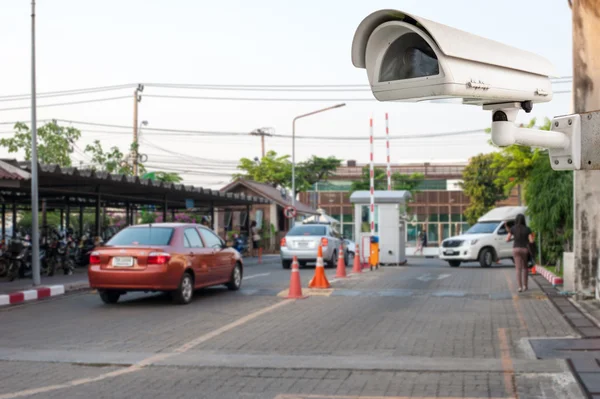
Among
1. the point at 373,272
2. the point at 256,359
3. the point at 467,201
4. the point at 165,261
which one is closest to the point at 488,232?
the point at 373,272

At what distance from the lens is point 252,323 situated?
1212cm

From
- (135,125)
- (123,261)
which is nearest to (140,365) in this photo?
(123,261)

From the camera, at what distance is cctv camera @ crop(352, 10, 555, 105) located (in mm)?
3617

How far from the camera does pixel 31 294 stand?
16.5m

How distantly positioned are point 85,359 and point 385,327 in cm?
450

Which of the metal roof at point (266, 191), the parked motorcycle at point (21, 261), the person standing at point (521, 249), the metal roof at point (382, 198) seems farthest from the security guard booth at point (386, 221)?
the metal roof at point (266, 191)

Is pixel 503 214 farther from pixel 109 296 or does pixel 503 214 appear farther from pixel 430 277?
pixel 109 296

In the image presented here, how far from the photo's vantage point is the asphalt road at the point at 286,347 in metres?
7.45

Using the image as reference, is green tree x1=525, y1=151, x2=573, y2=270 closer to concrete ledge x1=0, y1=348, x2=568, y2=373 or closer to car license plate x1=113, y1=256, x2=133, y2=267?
car license plate x1=113, y1=256, x2=133, y2=267

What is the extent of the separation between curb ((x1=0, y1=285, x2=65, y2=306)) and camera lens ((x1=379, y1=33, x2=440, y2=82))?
13150 millimetres

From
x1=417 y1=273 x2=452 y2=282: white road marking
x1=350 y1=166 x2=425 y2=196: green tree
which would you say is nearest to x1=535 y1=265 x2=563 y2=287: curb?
x1=417 y1=273 x2=452 y2=282: white road marking

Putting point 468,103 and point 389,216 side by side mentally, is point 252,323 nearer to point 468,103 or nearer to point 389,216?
point 468,103

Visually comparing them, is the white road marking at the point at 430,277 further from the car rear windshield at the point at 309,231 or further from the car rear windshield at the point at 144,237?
the car rear windshield at the point at 144,237

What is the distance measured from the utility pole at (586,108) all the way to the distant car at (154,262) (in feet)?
23.8
